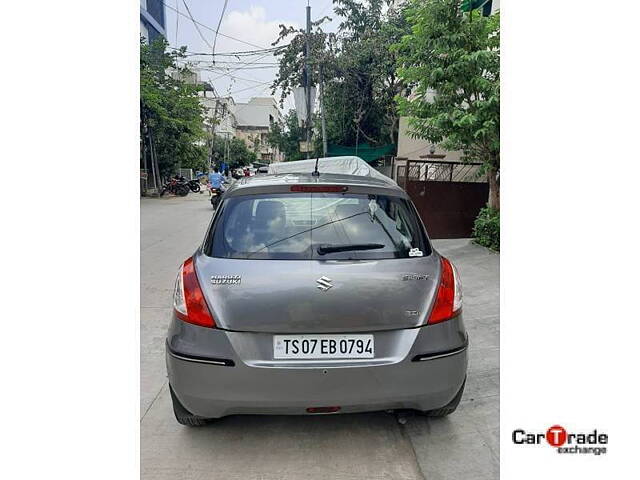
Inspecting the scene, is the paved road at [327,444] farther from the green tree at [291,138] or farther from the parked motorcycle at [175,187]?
the green tree at [291,138]

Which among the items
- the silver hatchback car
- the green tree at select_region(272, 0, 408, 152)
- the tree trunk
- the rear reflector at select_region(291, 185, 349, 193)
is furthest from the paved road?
the green tree at select_region(272, 0, 408, 152)

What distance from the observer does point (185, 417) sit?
251 cm

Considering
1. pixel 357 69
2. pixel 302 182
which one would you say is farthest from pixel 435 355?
pixel 357 69

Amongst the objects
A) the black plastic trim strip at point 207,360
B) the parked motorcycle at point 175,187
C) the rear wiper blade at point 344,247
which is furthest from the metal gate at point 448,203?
the parked motorcycle at point 175,187

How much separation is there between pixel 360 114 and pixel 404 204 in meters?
16.2

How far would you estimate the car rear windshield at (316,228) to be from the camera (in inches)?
93.4

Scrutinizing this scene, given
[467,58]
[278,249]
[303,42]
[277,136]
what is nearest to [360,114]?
[303,42]

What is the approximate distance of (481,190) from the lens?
9047mm

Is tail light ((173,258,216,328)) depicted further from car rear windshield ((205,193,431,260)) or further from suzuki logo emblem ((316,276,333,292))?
suzuki logo emblem ((316,276,333,292))

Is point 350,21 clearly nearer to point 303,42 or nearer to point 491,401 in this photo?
point 303,42

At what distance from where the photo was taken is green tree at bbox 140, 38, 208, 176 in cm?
1864
